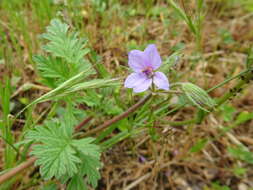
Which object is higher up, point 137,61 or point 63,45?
point 63,45

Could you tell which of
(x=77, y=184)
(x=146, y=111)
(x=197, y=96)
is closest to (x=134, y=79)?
(x=197, y=96)

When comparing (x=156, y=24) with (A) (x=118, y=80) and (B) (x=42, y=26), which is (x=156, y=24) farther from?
(A) (x=118, y=80)

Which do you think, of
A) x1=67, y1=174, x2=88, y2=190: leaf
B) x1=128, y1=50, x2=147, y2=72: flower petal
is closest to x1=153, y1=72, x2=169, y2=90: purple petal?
x1=128, y1=50, x2=147, y2=72: flower petal

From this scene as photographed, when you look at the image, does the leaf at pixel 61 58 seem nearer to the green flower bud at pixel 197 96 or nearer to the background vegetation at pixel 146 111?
the background vegetation at pixel 146 111

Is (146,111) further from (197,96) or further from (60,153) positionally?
(60,153)

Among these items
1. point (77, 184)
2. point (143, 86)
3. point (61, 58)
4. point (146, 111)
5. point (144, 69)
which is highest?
point (61, 58)

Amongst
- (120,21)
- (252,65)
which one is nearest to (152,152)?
(252,65)

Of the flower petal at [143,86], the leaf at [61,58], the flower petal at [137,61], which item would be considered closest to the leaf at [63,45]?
the leaf at [61,58]
